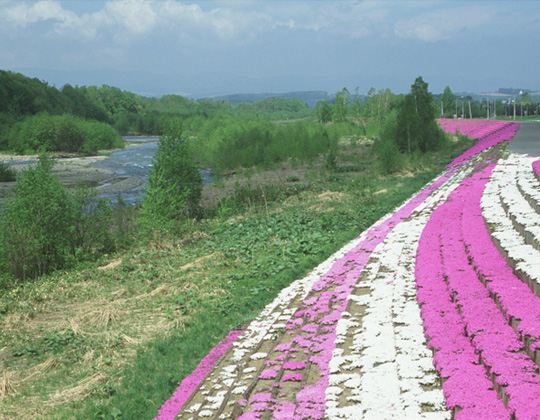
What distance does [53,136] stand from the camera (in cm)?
6656

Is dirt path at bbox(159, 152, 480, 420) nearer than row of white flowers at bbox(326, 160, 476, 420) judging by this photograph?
No

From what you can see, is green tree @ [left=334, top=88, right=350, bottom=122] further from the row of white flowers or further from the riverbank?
the row of white flowers

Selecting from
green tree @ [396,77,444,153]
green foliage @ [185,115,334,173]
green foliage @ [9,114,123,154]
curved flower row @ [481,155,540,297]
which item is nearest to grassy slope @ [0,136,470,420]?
curved flower row @ [481,155,540,297]

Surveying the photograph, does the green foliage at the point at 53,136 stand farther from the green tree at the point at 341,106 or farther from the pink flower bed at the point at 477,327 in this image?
the pink flower bed at the point at 477,327

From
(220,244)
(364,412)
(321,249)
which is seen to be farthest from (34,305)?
(364,412)

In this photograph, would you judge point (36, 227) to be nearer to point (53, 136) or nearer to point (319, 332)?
point (319, 332)

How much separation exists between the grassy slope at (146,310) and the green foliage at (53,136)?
55.1m

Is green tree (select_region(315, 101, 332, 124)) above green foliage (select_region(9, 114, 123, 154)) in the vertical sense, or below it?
above

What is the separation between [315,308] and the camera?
8203 mm

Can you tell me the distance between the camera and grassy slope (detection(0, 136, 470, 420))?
6.61 m

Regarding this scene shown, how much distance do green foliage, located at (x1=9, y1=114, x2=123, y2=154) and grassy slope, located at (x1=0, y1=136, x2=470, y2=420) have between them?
55077mm

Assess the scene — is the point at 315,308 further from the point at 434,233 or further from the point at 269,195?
the point at 269,195

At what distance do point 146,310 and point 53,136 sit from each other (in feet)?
208

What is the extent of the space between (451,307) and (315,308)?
2.19 metres
